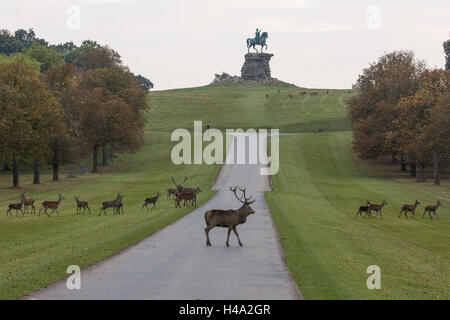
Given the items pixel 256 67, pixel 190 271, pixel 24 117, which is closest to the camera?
pixel 190 271

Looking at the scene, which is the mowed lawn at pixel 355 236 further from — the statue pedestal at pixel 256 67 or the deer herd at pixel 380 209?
the statue pedestal at pixel 256 67

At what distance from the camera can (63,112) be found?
66.8 meters

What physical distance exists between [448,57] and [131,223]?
171 meters

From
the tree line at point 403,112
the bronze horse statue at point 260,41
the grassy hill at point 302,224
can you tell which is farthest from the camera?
the bronze horse statue at point 260,41

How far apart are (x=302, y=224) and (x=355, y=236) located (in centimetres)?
321

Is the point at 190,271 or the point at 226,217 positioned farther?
the point at 226,217

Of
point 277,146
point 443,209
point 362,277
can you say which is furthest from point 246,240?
point 277,146

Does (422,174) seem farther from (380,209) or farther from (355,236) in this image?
(355,236)

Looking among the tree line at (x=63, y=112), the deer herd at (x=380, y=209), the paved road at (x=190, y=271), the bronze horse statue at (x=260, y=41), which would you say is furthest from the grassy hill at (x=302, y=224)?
the bronze horse statue at (x=260, y=41)

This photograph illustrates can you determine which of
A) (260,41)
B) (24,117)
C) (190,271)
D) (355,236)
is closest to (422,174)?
(355,236)

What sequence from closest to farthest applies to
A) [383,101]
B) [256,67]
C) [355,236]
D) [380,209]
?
[355,236], [380,209], [383,101], [256,67]

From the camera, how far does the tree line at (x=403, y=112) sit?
64375 mm

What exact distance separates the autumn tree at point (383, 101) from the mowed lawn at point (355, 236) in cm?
536

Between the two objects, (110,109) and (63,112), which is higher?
(110,109)
